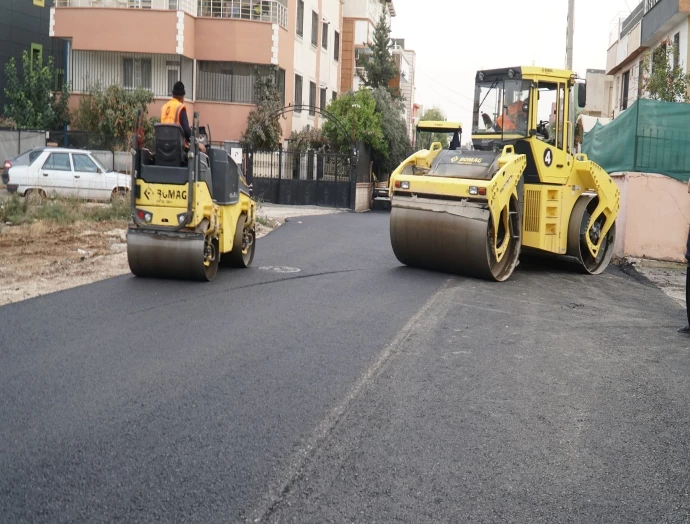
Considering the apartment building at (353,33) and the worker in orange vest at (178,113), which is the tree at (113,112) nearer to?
the worker in orange vest at (178,113)

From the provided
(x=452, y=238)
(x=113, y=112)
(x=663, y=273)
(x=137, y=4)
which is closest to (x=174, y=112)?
(x=452, y=238)

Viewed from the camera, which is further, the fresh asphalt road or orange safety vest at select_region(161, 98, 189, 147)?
orange safety vest at select_region(161, 98, 189, 147)

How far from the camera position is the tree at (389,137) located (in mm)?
41062

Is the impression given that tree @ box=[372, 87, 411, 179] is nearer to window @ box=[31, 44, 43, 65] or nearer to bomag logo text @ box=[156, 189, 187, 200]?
window @ box=[31, 44, 43, 65]

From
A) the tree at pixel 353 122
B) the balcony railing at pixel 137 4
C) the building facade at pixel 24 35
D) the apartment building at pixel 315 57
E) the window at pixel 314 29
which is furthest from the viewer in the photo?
the window at pixel 314 29

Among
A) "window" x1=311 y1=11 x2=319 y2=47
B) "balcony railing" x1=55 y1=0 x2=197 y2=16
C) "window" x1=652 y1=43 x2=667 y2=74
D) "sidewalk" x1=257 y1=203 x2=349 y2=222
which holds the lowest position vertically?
"sidewalk" x1=257 y1=203 x2=349 y2=222

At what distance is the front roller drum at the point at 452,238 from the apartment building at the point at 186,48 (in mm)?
21460

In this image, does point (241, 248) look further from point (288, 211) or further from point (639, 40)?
point (639, 40)

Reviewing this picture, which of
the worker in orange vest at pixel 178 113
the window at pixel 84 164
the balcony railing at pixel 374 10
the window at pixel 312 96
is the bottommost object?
the window at pixel 84 164

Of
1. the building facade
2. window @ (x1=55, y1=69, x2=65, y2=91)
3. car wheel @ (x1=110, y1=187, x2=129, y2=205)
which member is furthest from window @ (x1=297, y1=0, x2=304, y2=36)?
car wheel @ (x1=110, y1=187, x2=129, y2=205)

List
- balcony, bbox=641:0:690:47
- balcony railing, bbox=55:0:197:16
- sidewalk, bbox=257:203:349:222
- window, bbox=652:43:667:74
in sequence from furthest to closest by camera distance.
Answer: balcony railing, bbox=55:0:197:16 < sidewalk, bbox=257:203:349:222 < balcony, bbox=641:0:690:47 < window, bbox=652:43:667:74

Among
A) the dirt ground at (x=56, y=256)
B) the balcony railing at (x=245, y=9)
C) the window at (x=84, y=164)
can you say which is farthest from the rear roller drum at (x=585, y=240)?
the balcony railing at (x=245, y=9)

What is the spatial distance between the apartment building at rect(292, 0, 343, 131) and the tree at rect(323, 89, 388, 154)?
1.31 meters

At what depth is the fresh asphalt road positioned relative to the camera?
445cm
